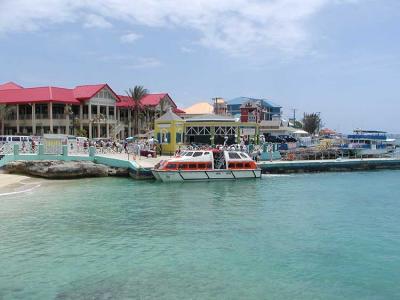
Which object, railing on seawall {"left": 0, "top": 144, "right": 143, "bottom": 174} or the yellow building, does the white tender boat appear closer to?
railing on seawall {"left": 0, "top": 144, "right": 143, "bottom": 174}

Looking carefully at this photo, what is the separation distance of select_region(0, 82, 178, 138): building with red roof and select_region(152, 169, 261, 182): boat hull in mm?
31110

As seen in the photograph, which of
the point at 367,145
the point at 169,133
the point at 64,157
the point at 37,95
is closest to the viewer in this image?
the point at 64,157

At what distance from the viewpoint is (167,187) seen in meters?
35.1

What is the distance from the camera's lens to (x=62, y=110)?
66.8m

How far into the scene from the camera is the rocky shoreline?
3919cm

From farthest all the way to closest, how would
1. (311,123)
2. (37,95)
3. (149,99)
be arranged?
(311,123) < (149,99) < (37,95)

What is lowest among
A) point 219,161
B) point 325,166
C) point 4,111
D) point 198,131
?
point 325,166

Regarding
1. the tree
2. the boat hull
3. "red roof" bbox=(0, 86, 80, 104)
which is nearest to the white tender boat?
the boat hull

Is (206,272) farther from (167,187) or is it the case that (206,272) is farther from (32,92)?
(32,92)

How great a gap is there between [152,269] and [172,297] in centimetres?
255

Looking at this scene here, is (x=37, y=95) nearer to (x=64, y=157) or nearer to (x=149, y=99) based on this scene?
(x=149, y=99)

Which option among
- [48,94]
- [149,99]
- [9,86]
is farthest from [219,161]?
[9,86]

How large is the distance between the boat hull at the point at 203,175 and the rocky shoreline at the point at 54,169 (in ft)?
20.6

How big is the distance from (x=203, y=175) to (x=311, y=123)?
76.6 metres
